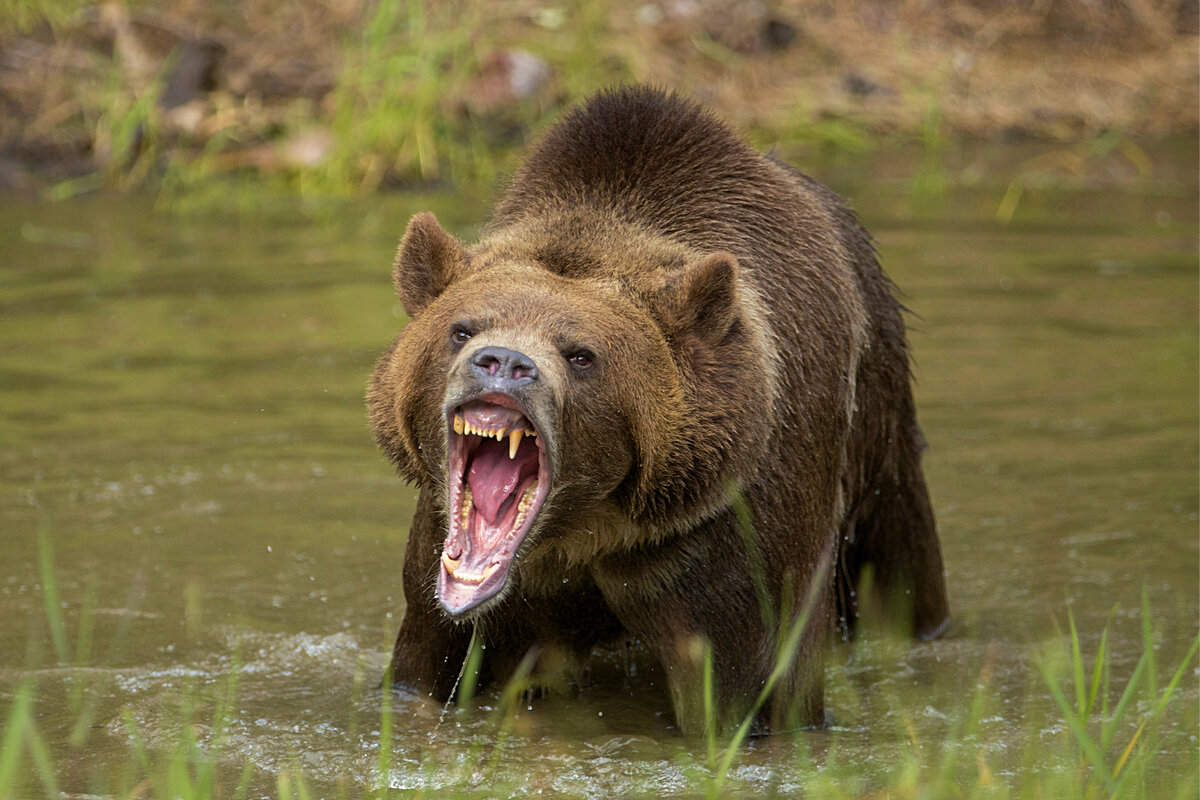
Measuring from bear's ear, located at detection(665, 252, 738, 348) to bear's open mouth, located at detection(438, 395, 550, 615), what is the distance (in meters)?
0.46

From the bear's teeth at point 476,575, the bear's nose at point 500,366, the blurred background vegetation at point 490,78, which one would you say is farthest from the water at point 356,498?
the bear's nose at point 500,366

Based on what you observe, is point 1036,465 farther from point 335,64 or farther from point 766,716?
point 335,64

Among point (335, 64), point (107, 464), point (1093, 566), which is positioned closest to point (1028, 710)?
point (1093, 566)

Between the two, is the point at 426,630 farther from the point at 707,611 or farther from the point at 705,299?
the point at 705,299

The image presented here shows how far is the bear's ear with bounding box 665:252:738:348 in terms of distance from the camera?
3.75 meters

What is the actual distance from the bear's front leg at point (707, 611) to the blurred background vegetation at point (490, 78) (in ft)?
22.4

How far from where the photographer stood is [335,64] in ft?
42.5

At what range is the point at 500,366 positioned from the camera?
3.40 meters

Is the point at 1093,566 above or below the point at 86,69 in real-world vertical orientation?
below

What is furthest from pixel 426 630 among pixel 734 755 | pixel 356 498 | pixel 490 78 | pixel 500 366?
pixel 490 78

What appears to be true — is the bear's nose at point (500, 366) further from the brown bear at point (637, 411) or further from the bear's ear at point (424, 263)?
the bear's ear at point (424, 263)

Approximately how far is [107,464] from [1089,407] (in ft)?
14.2

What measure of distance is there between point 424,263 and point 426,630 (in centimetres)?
98

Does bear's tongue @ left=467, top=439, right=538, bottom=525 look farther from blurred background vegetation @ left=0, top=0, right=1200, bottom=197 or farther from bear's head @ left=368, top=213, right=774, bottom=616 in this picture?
blurred background vegetation @ left=0, top=0, right=1200, bottom=197
